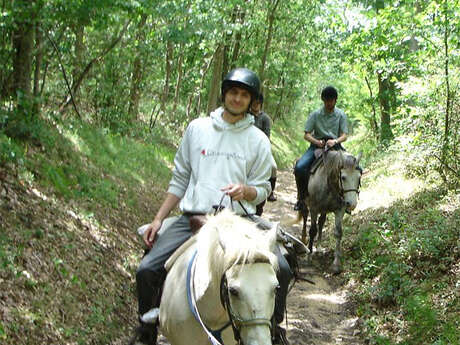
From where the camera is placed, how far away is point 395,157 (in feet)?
49.7

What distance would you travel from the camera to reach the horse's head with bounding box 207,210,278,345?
2383 millimetres

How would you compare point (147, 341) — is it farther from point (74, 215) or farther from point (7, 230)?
point (74, 215)

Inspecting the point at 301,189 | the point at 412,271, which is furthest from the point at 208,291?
the point at 301,189

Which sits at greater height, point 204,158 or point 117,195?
point 204,158

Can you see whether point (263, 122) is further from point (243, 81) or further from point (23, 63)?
point (243, 81)

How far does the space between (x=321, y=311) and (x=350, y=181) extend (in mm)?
2274

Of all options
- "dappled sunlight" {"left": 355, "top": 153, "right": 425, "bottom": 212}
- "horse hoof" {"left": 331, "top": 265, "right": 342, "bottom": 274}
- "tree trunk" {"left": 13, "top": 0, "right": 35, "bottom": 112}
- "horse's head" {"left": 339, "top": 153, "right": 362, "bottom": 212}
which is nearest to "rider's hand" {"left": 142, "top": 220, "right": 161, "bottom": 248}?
"tree trunk" {"left": 13, "top": 0, "right": 35, "bottom": 112}

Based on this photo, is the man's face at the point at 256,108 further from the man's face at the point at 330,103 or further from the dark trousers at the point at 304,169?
the dark trousers at the point at 304,169

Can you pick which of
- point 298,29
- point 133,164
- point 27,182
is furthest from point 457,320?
point 298,29

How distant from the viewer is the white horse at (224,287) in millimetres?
2424

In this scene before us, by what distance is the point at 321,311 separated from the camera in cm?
646

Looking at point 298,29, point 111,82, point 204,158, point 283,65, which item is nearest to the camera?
point 204,158

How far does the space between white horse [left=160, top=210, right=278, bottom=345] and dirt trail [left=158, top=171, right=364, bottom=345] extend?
7.20 feet

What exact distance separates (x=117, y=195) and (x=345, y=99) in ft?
86.2
